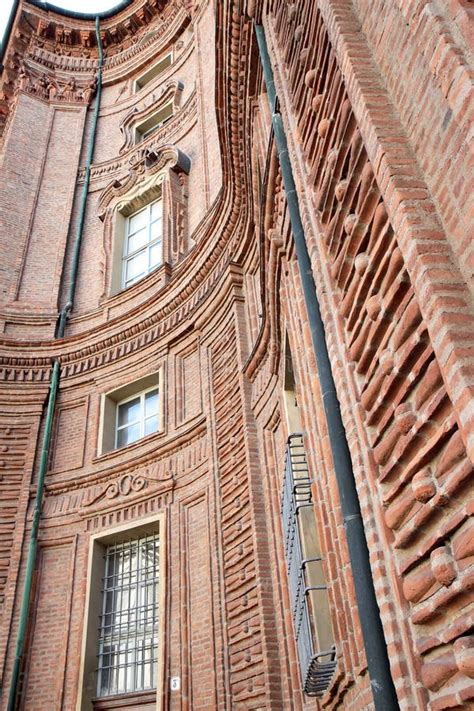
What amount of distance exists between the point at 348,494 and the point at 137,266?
10799mm

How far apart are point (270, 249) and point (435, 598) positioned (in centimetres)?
433

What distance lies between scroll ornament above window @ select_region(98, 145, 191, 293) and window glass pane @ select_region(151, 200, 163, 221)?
0.40ft

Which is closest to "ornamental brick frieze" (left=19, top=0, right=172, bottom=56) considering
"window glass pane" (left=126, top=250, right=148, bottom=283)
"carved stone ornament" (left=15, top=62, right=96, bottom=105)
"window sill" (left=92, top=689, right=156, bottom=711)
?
"carved stone ornament" (left=15, top=62, right=96, bottom=105)

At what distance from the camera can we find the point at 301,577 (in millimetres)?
5148

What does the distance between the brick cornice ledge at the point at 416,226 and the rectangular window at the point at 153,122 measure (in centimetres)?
1299

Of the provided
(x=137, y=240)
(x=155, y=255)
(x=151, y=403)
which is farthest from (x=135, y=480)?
(x=137, y=240)

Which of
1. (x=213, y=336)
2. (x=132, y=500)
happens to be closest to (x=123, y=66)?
(x=213, y=336)

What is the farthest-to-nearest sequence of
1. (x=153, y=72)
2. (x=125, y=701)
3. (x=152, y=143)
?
(x=153, y=72) < (x=152, y=143) < (x=125, y=701)

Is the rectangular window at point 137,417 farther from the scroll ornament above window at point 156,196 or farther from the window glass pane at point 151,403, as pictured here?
the scroll ornament above window at point 156,196

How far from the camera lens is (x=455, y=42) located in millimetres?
2549

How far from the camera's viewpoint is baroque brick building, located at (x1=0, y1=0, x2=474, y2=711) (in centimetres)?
268

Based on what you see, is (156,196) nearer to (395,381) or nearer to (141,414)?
(141,414)

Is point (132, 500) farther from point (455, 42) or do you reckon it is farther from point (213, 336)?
point (455, 42)

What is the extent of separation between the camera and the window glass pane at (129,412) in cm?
1153
